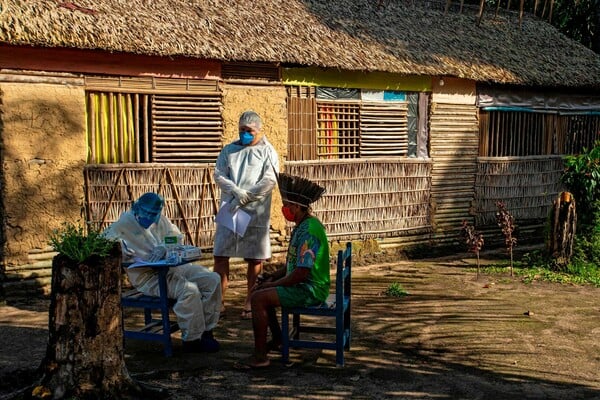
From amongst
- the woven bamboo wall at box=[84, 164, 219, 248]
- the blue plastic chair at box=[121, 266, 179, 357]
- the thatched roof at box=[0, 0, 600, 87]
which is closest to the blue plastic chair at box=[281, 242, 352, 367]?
the blue plastic chair at box=[121, 266, 179, 357]

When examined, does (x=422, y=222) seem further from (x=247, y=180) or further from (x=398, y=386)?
(x=398, y=386)

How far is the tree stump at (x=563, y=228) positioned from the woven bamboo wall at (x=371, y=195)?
7.38 ft

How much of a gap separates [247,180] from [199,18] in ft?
10.9

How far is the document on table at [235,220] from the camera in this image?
22.9 feet

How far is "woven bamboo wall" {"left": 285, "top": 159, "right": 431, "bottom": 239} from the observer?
411 inches

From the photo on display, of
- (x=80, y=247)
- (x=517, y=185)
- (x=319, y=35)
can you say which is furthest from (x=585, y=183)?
(x=80, y=247)

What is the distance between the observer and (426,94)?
1151cm

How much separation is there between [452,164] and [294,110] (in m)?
3.18

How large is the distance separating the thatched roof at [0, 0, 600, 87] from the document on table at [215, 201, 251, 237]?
2.50 metres

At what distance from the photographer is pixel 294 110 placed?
10094 millimetres

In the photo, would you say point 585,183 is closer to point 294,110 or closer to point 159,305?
point 294,110

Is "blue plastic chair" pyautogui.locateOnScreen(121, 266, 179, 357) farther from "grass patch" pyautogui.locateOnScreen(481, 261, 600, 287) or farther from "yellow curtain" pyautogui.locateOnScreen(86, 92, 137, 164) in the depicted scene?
"grass patch" pyautogui.locateOnScreen(481, 261, 600, 287)

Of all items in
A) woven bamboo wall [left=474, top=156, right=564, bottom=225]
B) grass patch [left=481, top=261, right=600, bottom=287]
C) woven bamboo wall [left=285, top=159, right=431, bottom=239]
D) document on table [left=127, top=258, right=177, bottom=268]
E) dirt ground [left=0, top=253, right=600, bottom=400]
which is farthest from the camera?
woven bamboo wall [left=474, top=156, right=564, bottom=225]

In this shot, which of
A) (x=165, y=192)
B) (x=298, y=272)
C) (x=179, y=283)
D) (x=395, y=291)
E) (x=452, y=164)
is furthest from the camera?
(x=452, y=164)
